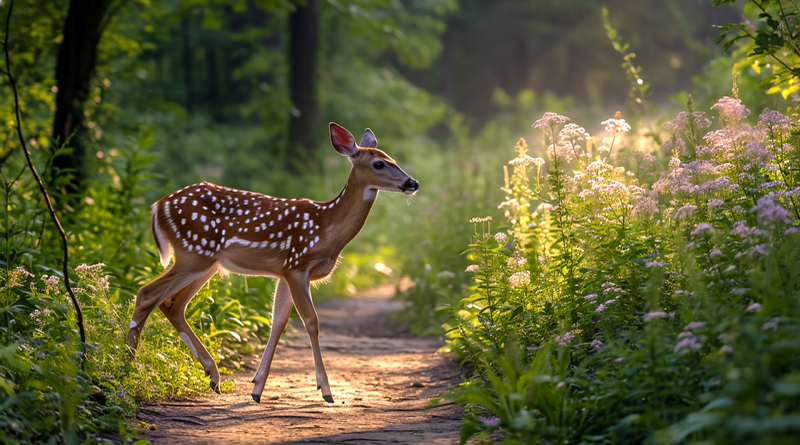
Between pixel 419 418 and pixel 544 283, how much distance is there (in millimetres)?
1229

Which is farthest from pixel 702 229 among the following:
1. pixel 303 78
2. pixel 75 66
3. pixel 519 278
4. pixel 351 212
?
pixel 303 78

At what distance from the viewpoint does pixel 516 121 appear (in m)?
28.5

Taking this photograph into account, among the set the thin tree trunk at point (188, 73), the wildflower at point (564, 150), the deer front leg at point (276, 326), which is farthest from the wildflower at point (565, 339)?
the thin tree trunk at point (188, 73)

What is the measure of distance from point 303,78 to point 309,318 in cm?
1264

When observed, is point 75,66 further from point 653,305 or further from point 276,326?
point 653,305

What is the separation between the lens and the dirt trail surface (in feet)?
13.5

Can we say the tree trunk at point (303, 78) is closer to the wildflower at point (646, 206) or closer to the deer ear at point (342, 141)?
the deer ear at point (342, 141)

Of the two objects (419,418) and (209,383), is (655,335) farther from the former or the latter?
(209,383)

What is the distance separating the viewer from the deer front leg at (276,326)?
16.9ft

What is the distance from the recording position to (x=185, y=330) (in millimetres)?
5371

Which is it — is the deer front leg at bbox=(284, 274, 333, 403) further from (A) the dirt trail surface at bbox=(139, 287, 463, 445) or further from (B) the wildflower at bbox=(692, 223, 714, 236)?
(B) the wildflower at bbox=(692, 223, 714, 236)

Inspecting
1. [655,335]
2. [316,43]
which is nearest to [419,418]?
[655,335]

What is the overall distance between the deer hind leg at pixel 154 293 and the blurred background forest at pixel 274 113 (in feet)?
0.31

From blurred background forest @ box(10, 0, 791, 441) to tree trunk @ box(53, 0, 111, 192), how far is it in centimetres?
2
